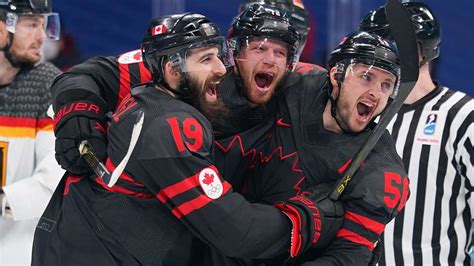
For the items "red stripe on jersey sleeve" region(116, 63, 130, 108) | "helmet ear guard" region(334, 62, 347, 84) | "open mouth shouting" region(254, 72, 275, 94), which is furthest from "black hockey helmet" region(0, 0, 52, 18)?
"helmet ear guard" region(334, 62, 347, 84)

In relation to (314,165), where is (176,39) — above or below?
above

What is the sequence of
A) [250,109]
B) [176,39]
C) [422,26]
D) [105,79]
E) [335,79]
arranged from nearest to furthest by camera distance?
[176,39] < [335,79] < [250,109] < [105,79] < [422,26]

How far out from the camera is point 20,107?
314 centimetres

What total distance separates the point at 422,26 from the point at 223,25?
7.15 ft

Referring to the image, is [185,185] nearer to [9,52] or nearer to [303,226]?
[303,226]

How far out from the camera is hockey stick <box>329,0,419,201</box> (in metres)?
2.32

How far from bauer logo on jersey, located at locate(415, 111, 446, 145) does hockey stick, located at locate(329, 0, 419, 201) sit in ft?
2.29

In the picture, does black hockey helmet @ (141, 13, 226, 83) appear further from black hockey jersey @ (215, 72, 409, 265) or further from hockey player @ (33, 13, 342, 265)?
black hockey jersey @ (215, 72, 409, 265)

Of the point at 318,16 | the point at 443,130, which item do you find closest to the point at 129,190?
the point at 443,130

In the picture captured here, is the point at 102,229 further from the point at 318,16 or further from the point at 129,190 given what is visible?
the point at 318,16

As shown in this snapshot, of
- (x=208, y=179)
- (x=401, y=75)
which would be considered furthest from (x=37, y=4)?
(x=401, y=75)

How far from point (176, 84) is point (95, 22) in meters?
2.98

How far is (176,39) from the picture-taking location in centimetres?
232

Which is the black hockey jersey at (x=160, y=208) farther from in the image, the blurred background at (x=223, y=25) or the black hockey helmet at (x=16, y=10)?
the blurred background at (x=223, y=25)
